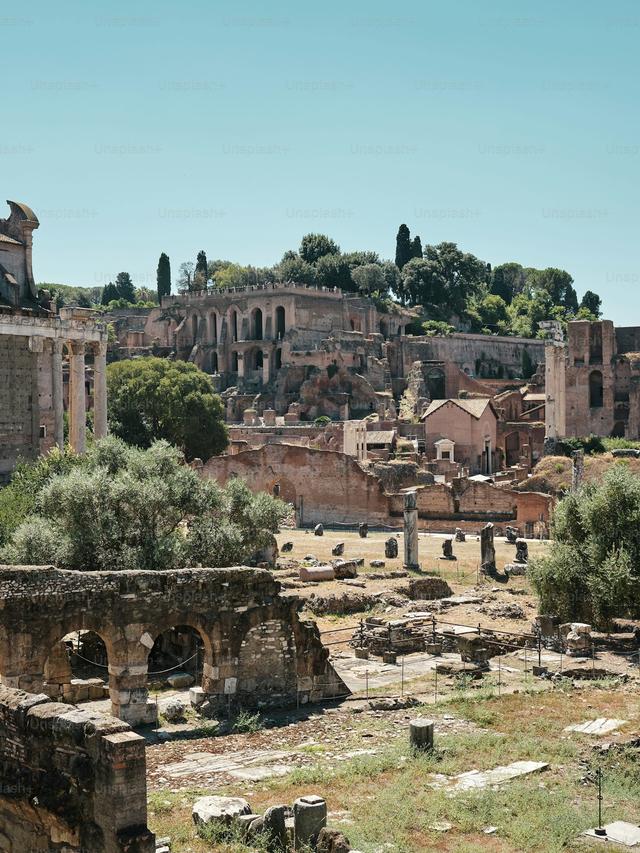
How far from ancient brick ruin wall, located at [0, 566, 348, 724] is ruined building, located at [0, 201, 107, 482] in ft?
82.7

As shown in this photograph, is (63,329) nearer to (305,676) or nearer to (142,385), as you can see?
(142,385)

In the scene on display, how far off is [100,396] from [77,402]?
1.64 metres

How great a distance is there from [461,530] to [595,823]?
3859 cm

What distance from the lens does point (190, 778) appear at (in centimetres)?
1589

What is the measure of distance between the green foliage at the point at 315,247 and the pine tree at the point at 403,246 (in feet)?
23.8

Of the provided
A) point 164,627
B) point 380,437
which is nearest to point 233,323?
point 380,437

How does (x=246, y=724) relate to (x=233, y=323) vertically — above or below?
below

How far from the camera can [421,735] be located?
16719 mm

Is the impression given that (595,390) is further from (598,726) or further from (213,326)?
(598,726)

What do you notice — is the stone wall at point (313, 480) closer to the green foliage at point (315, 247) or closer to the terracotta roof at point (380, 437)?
the terracotta roof at point (380, 437)

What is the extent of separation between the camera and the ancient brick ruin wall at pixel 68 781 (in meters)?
10.5

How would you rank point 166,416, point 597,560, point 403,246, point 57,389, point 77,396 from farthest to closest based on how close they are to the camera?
point 403,246, point 166,416, point 77,396, point 57,389, point 597,560

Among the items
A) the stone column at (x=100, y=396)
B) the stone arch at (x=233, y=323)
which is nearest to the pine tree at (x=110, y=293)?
the stone arch at (x=233, y=323)

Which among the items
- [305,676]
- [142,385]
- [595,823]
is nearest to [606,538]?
[305,676]
